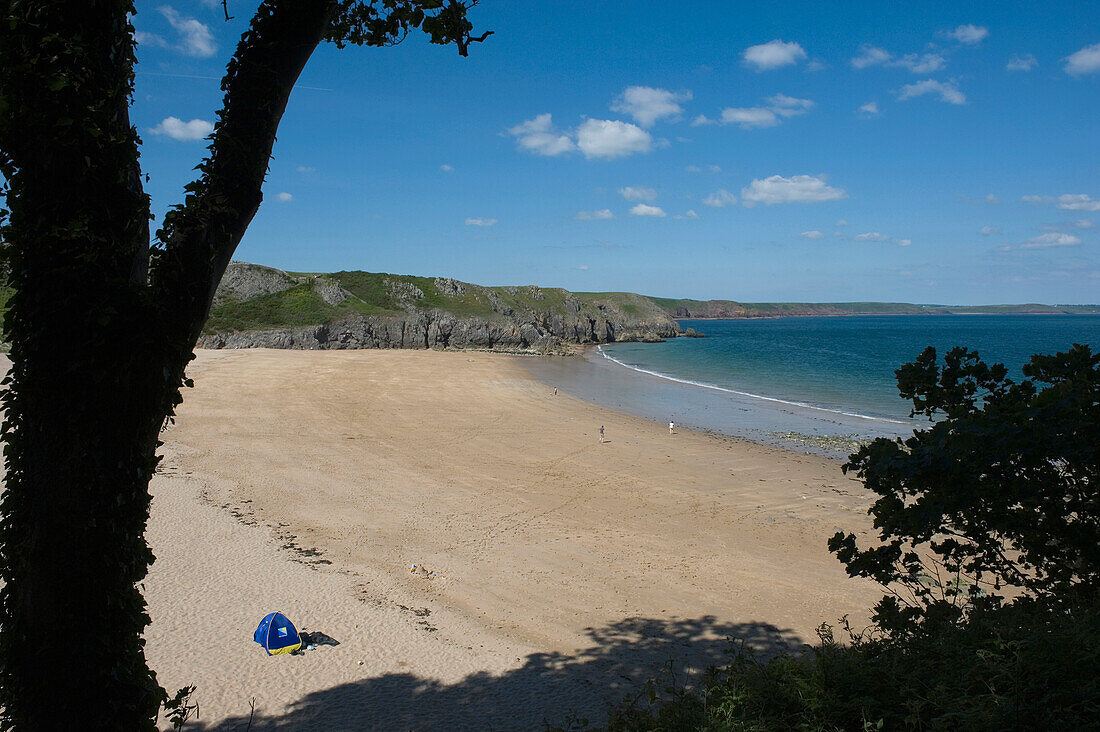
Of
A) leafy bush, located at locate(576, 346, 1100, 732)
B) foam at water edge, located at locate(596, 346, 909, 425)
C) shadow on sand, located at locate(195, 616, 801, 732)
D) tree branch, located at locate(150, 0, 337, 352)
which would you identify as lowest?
shadow on sand, located at locate(195, 616, 801, 732)

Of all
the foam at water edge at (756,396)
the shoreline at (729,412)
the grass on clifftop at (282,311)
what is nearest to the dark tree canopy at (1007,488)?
the shoreline at (729,412)

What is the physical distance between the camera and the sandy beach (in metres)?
7.11

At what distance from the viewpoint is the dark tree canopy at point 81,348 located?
2629mm

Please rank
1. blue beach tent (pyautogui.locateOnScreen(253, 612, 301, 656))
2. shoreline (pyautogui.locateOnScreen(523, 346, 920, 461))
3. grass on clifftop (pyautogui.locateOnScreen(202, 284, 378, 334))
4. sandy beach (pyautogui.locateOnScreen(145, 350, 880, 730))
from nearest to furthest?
sandy beach (pyautogui.locateOnScreen(145, 350, 880, 730)) → blue beach tent (pyautogui.locateOnScreen(253, 612, 301, 656)) → shoreline (pyautogui.locateOnScreen(523, 346, 920, 461)) → grass on clifftop (pyautogui.locateOnScreen(202, 284, 378, 334))

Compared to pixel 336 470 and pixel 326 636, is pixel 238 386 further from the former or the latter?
pixel 326 636

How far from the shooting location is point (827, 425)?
26.7 m

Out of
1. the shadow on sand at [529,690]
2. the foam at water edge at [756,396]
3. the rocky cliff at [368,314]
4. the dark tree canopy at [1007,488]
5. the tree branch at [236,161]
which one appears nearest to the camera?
the tree branch at [236,161]

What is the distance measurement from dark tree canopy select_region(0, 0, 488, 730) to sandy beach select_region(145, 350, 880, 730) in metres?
4.13

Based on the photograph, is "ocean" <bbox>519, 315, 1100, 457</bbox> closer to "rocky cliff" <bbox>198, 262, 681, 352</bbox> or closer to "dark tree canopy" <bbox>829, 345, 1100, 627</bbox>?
"rocky cliff" <bbox>198, 262, 681, 352</bbox>

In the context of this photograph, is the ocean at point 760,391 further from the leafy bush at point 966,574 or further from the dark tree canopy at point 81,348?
the dark tree canopy at point 81,348

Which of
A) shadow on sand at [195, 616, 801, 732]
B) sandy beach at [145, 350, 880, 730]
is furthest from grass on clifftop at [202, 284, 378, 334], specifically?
shadow on sand at [195, 616, 801, 732]

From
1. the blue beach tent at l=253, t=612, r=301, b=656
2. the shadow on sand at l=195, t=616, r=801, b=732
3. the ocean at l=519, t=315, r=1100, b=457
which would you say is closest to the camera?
the shadow on sand at l=195, t=616, r=801, b=732

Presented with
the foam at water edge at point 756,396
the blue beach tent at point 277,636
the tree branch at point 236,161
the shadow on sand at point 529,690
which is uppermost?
the tree branch at point 236,161

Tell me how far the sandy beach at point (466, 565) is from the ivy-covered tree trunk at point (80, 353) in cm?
409
